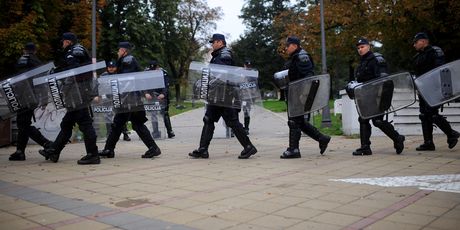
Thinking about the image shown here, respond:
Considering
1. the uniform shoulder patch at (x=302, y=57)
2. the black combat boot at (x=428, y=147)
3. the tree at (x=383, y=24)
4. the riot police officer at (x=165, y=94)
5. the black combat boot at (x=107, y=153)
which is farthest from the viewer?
the tree at (x=383, y=24)

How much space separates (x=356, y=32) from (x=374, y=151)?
50.9 feet

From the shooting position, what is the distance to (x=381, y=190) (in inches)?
195

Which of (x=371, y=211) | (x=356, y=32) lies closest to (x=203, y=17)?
(x=356, y=32)

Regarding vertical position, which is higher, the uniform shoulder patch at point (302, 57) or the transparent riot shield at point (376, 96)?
the uniform shoulder patch at point (302, 57)

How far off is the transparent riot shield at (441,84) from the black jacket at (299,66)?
6.22 ft

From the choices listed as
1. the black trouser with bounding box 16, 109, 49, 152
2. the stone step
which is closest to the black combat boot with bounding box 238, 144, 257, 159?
the black trouser with bounding box 16, 109, 49, 152

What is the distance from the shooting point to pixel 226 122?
309 inches

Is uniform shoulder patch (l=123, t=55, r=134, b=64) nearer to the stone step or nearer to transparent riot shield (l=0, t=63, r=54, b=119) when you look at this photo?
transparent riot shield (l=0, t=63, r=54, b=119)

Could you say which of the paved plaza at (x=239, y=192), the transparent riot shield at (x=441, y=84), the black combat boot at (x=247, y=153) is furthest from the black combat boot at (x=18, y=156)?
the transparent riot shield at (x=441, y=84)

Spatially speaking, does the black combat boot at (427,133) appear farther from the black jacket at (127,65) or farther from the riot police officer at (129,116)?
the black jacket at (127,65)

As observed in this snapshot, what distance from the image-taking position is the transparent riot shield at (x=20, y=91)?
7.59 metres

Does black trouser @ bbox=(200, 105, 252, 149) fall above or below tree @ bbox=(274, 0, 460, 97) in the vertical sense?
below

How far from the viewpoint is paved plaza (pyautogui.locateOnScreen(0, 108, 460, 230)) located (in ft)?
13.0

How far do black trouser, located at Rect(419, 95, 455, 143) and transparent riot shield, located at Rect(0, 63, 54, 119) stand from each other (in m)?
6.50
